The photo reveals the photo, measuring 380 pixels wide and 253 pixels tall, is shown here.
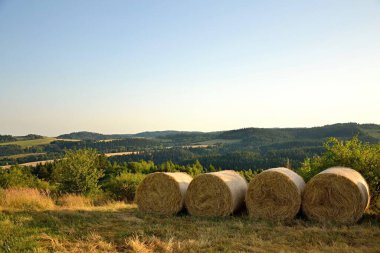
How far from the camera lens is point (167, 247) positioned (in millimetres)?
6688

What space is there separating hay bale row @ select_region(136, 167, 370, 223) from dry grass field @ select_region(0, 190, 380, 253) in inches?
16.8

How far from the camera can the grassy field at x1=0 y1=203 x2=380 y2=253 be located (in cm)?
674

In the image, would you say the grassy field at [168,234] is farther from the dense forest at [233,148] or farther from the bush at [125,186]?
the dense forest at [233,148]

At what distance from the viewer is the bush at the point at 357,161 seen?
10.8m

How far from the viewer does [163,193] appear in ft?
36.6

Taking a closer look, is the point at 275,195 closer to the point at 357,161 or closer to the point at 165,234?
the point at 357,161

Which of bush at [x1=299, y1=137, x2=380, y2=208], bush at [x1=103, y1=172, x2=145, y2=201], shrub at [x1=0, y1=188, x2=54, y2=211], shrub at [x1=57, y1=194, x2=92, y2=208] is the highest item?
bush at [x1=299, y1=137, x2=380, y2=208]

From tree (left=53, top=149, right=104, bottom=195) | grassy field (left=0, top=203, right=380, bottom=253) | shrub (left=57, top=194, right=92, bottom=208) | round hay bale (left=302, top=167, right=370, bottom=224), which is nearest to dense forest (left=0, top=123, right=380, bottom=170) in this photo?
tree (left=53, top=149, right=104, bottom=195)

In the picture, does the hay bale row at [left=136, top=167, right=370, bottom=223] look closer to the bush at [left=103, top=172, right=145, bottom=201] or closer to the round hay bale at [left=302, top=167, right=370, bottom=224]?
the round hay bale at [left=302, top=167, right=370, bottom=224]

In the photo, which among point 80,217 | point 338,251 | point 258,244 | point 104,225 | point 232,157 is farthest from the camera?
point 232,157

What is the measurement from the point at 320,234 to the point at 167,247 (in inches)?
136

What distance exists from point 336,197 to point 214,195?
11.0ft

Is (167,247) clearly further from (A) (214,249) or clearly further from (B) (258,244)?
(B) (258,244)

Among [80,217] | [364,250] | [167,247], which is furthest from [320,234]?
[80,217]
